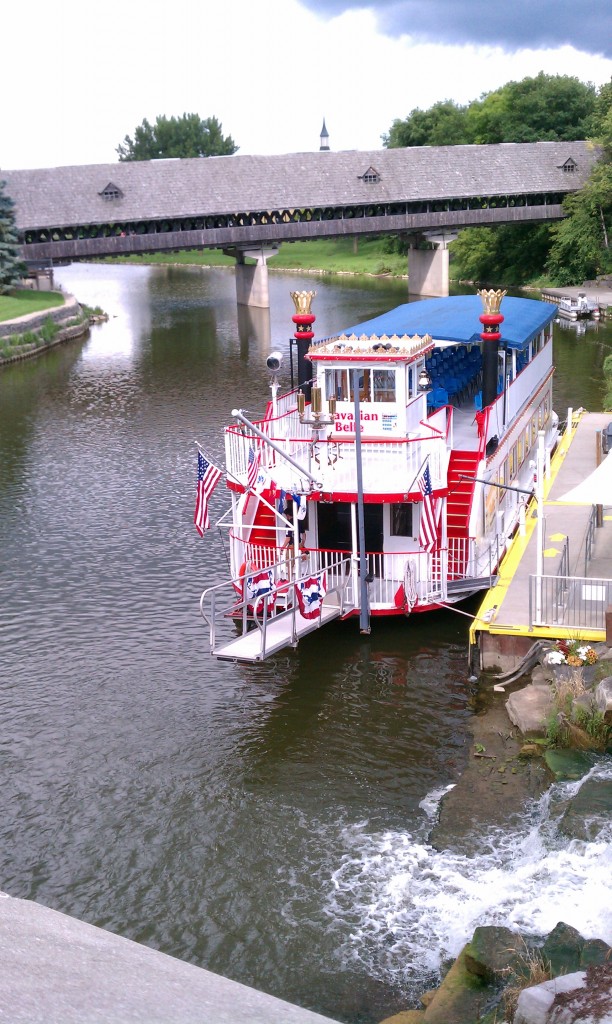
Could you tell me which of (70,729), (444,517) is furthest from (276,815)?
(444,517)

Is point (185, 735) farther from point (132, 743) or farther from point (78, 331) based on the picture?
point (78, 331)

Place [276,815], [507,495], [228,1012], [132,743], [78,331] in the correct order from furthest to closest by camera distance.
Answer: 1. [78,331]
2. [507,495]
3. [132,743]
4. [276,815]
5. [228,1012]

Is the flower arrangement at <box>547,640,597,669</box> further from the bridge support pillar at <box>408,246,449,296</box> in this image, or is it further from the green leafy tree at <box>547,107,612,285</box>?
the bridge support pillar at <box>408,246,449,296</box>

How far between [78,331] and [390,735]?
191 feet

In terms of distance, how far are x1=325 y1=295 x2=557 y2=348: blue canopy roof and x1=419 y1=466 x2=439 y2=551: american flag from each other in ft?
17.2

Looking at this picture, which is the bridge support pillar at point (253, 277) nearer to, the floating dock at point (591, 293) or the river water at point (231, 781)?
the floating dock at point (591, 293)

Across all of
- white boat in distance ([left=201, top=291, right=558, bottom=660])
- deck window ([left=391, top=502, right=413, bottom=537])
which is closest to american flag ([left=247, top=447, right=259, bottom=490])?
white boat in distance ([left=201, top=291, right=558, bottom=660])

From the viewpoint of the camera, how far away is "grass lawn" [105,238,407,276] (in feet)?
368

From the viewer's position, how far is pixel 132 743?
18.6 metres

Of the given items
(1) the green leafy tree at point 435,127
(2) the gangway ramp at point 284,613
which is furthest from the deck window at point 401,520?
(1) the green leafy tree at point 435,127

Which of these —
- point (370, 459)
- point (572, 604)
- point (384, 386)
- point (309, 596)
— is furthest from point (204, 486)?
point (572, 604)

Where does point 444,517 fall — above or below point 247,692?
above

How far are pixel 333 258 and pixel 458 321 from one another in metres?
97.6

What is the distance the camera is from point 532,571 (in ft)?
73.6
